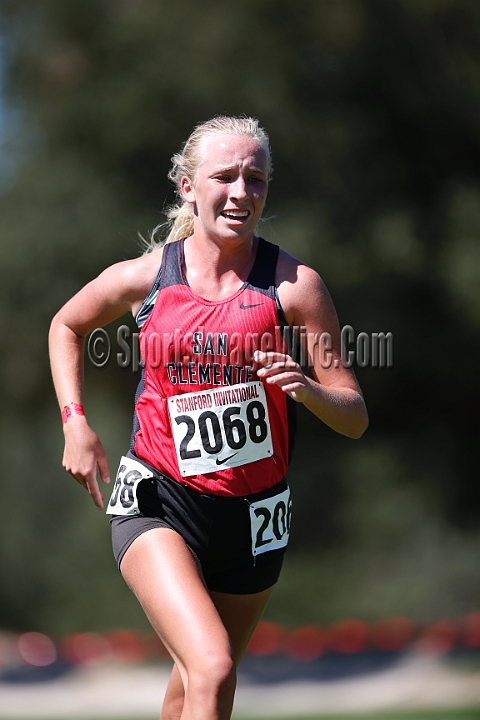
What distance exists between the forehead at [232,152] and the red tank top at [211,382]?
322 millimetres

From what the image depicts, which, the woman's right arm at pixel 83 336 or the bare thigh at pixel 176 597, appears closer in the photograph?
the bare thigh at pixel 176 597

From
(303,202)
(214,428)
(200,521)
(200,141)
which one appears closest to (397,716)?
(200,521)

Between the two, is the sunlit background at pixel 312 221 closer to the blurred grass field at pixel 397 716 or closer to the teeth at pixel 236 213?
the blurred grass field at pixel 397 716

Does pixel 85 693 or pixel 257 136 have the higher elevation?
pixel 257 136

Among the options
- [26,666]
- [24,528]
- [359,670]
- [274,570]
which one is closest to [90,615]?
[24,528]

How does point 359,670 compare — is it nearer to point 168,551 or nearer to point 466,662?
point 466,662

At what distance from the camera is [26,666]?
6.94 meters

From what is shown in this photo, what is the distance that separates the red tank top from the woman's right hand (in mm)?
150

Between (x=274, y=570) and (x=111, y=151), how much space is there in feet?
23.7

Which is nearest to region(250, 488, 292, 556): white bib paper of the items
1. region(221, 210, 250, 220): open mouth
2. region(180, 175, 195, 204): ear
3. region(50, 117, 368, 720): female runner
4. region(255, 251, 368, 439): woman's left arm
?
region(50, 117, 368, 720): female runner

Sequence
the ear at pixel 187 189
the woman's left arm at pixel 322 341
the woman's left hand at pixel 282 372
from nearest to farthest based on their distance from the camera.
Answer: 1. the woman's left hand at pixel 282 372
2. the woman's left arm at pixel 322 341
3. the ear at pixel 187 189

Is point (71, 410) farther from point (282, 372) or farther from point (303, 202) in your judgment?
point (303, 202)

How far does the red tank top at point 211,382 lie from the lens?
256cm

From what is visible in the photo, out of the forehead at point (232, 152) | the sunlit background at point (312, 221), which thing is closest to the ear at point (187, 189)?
the forehead at point (232, 152)
